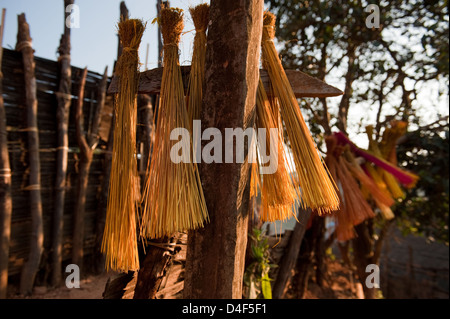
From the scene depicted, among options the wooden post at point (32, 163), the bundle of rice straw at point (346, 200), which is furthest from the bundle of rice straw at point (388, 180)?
the wooden post at point (32, 163)

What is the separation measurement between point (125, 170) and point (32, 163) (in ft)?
7.99

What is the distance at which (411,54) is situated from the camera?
10.3 feet

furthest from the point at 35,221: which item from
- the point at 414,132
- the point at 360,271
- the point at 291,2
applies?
the point at 414,132

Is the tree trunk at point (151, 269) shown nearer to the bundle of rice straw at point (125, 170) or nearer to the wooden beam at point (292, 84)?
the bundle of rice straw at point (125, 170)

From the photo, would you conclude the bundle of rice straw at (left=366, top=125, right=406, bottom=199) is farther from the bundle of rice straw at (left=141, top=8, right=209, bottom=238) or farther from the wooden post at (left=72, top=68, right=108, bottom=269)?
the wooden post at (left=72, top=68, right=108, bottom=269)

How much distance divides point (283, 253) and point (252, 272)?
52cm

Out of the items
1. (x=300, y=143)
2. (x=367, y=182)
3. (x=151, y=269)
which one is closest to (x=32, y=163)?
(x=151, y=269)

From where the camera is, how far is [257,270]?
1.74 meters

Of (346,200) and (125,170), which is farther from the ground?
(125,170)

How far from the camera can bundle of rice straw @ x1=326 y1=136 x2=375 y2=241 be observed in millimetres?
1847

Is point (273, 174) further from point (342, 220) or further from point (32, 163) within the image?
point (32, 163)

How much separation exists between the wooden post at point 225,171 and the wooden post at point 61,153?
2696mm

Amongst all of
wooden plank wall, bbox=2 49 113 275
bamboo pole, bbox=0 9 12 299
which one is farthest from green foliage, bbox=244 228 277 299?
wooden plank wall, bbox=2 49 113 275
